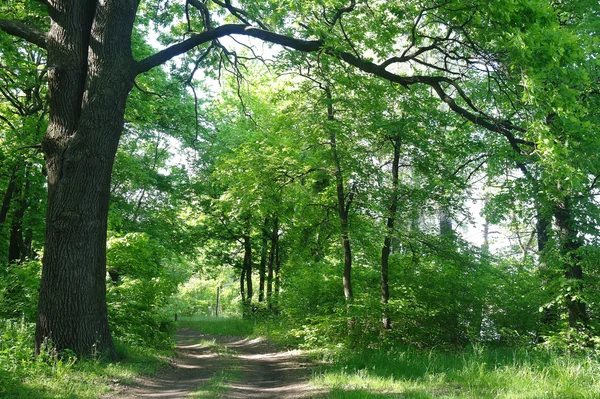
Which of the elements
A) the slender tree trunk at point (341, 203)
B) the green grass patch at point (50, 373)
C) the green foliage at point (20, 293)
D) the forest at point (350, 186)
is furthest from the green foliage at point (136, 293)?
the slender tree trunk at point (341, 203)

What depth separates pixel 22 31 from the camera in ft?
26.9

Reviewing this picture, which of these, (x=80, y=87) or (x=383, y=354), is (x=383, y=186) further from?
(x=80, y=87)

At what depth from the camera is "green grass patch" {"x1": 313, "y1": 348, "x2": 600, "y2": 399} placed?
5.14 meters

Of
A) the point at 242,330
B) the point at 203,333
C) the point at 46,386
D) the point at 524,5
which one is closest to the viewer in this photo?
the point at 46,386

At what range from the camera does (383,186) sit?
38.1 feet

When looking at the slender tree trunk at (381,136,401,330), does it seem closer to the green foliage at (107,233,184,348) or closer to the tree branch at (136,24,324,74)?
the tree branch at (136,24,324,74)

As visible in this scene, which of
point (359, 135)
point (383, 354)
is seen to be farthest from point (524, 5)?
point (383, 354)

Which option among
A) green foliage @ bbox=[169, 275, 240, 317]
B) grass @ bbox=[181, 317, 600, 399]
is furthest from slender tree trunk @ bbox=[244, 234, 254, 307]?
green foliage @ bbox=[169, 275, 240, 317]

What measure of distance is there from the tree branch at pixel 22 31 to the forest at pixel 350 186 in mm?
36

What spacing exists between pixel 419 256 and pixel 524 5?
22.5 ft

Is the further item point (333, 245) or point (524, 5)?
point (333, 245)

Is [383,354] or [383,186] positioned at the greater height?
[383,186]

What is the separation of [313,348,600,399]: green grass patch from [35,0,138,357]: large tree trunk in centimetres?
401

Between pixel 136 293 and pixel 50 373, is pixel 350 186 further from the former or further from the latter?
pixel 50 373
